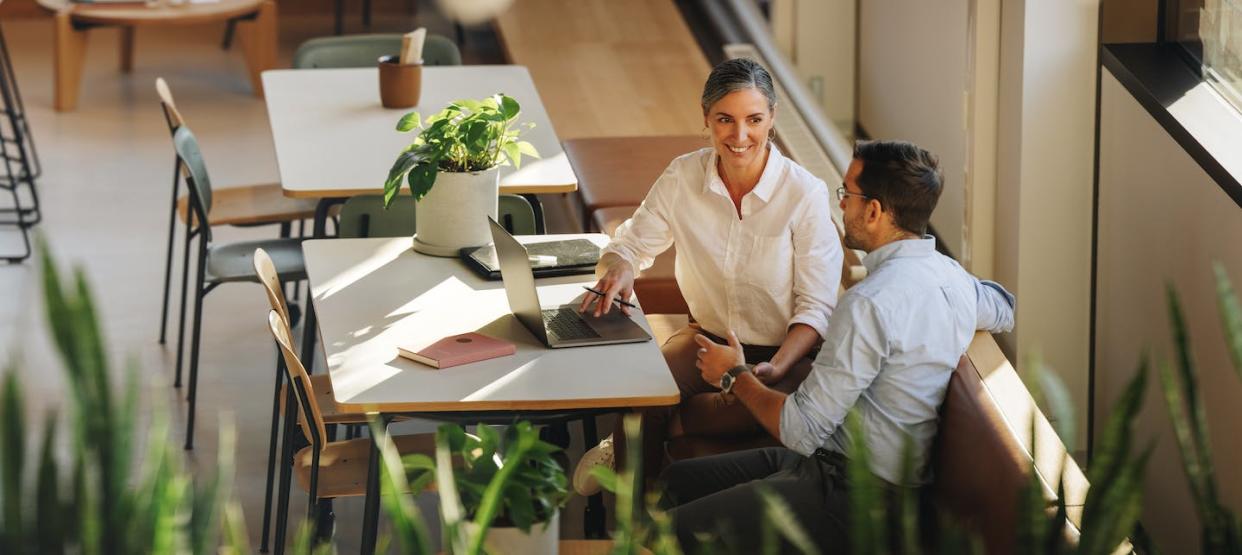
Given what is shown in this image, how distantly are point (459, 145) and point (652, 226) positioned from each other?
20.6 inches

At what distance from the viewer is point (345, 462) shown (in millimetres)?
3475

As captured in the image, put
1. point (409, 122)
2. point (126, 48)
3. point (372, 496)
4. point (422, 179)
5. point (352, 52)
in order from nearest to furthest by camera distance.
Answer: point (372, 496)
point (422, 179)
point (409, 122)
point (352, 52)
point (126, 48)

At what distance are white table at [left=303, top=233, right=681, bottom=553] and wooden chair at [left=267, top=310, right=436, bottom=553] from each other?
0.29 feet

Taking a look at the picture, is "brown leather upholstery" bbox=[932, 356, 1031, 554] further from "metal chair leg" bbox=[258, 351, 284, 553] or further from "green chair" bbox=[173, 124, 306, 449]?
"green chair" bbox=[173, 124, 306, 449]

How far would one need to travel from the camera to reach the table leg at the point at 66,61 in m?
8.07

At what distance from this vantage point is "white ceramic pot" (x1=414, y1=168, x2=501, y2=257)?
377cm

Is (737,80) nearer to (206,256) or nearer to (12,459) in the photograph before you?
(206,256)

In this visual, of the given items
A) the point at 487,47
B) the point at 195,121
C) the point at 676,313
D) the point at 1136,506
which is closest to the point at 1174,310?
the point at 1136,506

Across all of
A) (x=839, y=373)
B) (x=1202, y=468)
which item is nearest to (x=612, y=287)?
(x=839, y=373)

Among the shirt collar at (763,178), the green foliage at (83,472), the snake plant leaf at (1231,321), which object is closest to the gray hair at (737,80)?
the shirt collar at (763,178)

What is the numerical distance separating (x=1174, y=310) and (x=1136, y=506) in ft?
0.91

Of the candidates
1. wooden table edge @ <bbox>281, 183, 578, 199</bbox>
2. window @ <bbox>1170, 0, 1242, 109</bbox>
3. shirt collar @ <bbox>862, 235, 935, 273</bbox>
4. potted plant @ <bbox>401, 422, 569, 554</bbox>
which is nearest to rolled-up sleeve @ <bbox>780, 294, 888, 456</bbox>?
shirt collar @ <bbox>862, 235, 935, 273</bbox>

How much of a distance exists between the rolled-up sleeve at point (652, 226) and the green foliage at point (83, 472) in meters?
2.80

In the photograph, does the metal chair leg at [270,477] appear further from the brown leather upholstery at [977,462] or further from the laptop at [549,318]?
the brown leather upholstery at [977,462]
